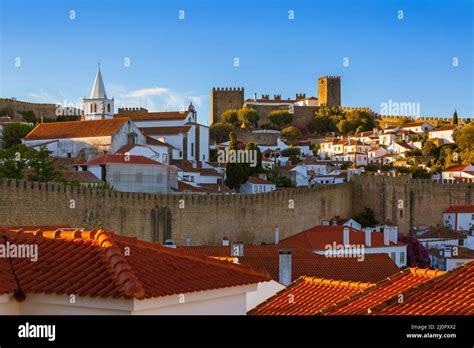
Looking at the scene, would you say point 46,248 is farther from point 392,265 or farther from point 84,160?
point 84,160

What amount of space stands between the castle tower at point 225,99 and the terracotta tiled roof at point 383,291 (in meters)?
77.7

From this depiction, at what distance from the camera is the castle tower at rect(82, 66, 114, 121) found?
57.1 meters

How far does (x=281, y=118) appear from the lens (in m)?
83.7

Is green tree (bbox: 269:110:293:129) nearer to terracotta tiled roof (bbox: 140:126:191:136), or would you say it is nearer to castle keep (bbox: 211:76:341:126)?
castle keep (bbox: 211:76:341:126)

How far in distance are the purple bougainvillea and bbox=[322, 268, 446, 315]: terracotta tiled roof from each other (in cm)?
2327

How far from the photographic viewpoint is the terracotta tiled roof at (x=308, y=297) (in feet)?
31.5

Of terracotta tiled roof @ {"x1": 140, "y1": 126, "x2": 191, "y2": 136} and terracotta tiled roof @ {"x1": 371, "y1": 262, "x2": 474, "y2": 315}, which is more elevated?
terracotta tiled roof @ {"x1": 140, "y1": 126, "x2": 191, "y2": 136}

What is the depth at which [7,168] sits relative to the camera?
111 ft

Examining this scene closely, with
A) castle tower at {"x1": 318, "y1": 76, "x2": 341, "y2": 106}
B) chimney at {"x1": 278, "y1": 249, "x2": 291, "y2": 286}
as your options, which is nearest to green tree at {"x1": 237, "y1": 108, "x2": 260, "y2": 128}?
castle tower at {"x1": 318, "y1": 76, "x2": 341, "y2": 106}

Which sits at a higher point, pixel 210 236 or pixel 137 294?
pixel 137 294

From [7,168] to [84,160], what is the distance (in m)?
8.59

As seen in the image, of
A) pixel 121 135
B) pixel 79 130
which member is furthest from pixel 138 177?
pixel 79 130
